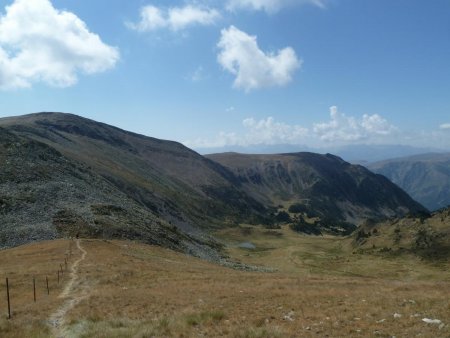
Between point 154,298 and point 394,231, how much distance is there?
110m

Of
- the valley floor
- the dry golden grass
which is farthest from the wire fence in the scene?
the valley floor

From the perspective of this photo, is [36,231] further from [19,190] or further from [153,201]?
[153,201]

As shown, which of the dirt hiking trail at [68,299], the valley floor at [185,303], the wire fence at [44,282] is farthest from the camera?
→ the wire fence at [44,282]

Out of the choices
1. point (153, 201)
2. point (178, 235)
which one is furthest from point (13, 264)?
point (153, 201)

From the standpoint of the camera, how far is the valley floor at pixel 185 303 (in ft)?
62.5

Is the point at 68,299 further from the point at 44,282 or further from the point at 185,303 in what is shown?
the point at 185,303

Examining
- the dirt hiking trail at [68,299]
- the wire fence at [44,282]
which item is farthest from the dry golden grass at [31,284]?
the dirt hiking trail at [68,299]

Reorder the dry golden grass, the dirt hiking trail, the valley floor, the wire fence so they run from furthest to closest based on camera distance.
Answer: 1. the wire fence
2. the dry golden grass
3. the dirt hiking trail
4. the valley floor

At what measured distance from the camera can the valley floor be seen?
750 inches

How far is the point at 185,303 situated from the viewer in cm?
2756

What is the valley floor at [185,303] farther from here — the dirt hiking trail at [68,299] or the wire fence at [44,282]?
the wire fence at [44,282]

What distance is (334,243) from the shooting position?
147250 millimetres

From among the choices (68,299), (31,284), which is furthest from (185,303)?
(31,284)

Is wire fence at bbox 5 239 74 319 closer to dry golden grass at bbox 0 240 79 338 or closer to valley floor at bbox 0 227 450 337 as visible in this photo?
dry golden grass at bbox 0 240 79 338
